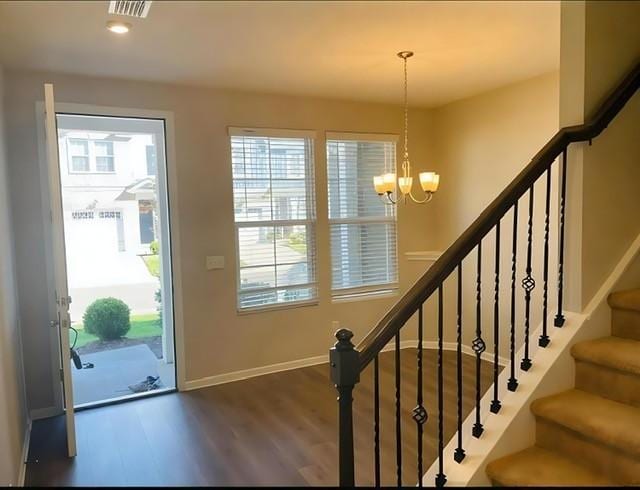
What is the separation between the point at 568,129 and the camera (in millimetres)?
2059

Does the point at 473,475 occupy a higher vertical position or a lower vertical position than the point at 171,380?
higher

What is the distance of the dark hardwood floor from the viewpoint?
2.74 m

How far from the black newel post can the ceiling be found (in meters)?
1.65

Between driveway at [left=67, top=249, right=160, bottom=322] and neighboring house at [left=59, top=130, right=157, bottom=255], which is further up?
neighboring house at [left=59, top=130, right=157, bottom=255]

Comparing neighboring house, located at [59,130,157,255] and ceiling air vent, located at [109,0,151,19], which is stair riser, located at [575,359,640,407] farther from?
neighboring house, located at [59,130,157,255]

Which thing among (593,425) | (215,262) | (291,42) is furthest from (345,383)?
(215,262)

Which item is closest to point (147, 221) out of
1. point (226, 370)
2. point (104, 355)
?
point (104, 355)

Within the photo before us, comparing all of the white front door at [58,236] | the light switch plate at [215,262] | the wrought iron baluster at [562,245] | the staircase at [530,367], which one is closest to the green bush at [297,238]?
the light switch plate at [215,262]

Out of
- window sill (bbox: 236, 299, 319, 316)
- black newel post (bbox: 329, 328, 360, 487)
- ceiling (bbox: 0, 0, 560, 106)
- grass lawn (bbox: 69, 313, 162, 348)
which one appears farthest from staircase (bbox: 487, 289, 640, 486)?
grass lawn (bbox: 69, 313, 162, 348)

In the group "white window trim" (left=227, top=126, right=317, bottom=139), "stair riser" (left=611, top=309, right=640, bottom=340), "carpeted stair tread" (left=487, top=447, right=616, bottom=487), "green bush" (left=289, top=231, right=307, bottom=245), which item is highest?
"white window trim" (left=227, top=126, right=317, bottom=139)

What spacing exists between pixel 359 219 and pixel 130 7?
3019mm

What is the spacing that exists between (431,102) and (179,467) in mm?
3865

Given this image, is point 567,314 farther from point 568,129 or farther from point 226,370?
point 226,370

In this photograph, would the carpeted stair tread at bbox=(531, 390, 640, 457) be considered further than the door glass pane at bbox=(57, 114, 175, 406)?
No
